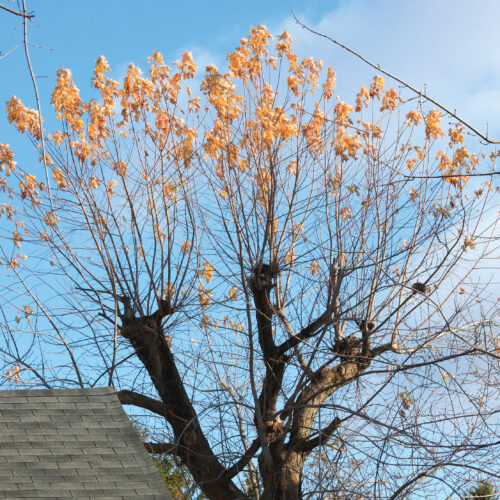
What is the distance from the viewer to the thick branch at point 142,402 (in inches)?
383

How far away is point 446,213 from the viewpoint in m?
9.08

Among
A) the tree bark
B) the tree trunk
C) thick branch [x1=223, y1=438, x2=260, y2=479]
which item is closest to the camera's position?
the tree trunk

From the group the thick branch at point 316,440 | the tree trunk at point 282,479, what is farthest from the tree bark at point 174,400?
the thick branch at point 316,440

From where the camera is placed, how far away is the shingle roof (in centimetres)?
605

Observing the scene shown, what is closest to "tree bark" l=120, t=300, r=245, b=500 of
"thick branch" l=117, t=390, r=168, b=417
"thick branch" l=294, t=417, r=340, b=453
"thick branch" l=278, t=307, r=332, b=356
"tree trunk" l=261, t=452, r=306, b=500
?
"thick branch" l=117, t=390, r=168, b=417

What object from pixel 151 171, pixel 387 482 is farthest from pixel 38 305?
pixel 387 482

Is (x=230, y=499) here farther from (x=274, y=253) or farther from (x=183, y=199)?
(x=183, y=199)

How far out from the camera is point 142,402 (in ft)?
32.1

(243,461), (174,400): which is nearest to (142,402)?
(174,400)

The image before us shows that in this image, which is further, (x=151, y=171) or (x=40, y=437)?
(x=151, y=171)

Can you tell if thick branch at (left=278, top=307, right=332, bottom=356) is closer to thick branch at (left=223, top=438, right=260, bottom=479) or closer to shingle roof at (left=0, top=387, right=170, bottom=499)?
thick branch at (left=223, top=438, right=260, bottom=479)

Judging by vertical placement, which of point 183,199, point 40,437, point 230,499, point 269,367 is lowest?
point 40,437

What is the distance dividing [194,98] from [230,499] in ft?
19.3

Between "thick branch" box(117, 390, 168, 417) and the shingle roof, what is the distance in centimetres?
221
